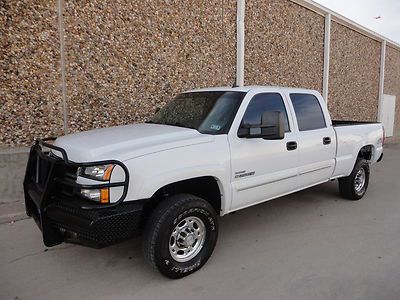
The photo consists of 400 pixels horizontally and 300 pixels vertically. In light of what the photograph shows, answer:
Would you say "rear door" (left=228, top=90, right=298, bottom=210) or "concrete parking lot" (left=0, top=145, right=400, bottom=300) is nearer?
"concrete parking lot" (left=0, top=145, right=400, bottom=300)

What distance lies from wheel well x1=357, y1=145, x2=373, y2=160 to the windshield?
3374mm

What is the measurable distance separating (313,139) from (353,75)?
465 inches

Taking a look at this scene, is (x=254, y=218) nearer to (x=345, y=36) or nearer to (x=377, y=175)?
(x=377, y=175)

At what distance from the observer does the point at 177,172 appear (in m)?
3.15

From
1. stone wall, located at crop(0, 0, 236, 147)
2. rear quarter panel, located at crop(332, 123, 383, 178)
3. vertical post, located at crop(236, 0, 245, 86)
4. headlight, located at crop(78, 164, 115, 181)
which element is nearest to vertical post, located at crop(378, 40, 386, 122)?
vertical post, located at crop(236, 0, 245, 86)

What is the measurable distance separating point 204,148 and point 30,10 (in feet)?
14.1

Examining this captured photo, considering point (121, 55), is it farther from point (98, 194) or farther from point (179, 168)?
point (98, 194)

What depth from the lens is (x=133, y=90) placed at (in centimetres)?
695

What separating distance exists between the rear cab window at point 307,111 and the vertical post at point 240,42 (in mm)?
4183

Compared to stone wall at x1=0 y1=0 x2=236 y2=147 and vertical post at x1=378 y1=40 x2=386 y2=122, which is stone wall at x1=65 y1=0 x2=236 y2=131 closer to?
stone wall at x1=0 y1=0 x2=236 y2=147

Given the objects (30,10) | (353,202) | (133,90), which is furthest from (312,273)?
(30,10)

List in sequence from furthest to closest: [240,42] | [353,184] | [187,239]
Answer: [240,42], [353,184], [187,239]

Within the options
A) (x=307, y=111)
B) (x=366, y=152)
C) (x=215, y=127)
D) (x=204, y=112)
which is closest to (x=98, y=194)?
(x=215, y=127)

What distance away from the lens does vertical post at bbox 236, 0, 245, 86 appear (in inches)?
353
